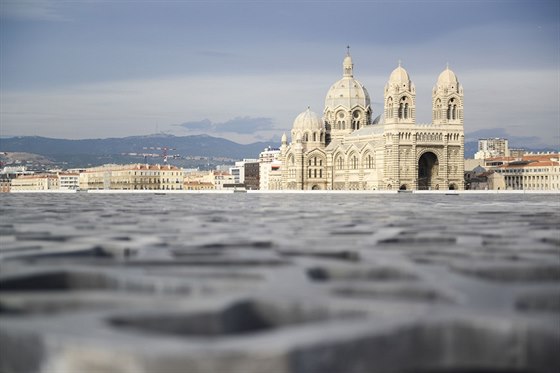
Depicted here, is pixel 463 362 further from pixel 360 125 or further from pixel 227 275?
pixel 360 125

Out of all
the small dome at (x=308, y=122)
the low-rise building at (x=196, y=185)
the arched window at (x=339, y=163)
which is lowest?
the low-rise building at (x=196, y=185)

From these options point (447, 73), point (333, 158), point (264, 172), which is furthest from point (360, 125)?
point (264, 172)

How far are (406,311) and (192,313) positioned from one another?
5.18 feet

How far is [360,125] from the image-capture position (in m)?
123

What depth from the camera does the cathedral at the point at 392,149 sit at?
105562 mm

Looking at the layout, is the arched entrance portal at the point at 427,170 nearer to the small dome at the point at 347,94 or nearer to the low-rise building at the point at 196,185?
the small dome at the point at 347,94

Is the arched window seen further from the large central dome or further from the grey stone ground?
the grey stone ground

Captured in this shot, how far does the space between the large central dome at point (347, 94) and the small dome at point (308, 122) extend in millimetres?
3495

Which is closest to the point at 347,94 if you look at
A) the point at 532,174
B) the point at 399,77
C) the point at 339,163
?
the point at 339,163

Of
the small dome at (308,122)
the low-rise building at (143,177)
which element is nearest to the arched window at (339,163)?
the small dome at (308,122)

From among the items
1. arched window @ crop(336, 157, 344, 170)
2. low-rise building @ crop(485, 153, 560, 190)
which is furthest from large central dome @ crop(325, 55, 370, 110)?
low-rise building @ crop(485, 153, 560, 190)

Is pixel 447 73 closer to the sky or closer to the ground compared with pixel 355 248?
closer to the sky

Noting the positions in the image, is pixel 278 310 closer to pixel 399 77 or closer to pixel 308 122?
pixel 399 77

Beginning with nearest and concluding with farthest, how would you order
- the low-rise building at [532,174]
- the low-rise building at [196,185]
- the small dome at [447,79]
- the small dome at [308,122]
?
the small dome at [447,79], the small dome at [308,122], the low-rise building at [532,174], the low-rise building at [196,185]
